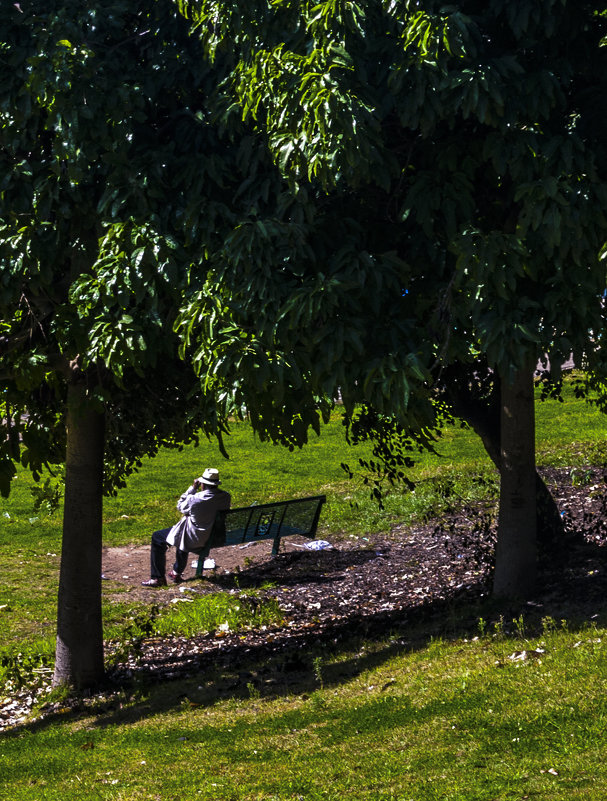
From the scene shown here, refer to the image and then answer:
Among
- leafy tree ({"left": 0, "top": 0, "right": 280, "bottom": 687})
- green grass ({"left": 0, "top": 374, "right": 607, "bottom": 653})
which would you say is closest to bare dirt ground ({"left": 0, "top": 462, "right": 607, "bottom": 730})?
green grass ({"left": 0, "top": 374, "right": 607, "bottom": 653})

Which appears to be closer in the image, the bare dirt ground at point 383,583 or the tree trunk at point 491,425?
the bare dirt ground at point 383,583

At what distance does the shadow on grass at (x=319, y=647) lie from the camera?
8.91 meters

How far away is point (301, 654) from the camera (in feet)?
33.9

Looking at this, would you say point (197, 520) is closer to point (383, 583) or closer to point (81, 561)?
point (383, 583)

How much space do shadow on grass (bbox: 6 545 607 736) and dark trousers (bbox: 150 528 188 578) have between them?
249 centimetres

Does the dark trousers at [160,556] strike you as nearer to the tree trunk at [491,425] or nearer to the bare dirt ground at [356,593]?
the bare dirt ground at [356,593]

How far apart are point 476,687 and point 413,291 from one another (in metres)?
2.85

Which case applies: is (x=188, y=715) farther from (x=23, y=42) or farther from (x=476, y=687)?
(x=23, y=42)

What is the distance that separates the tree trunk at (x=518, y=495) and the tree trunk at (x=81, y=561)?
394cm

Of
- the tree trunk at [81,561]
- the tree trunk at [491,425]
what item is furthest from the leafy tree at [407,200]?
the tree trunk at [491,425]

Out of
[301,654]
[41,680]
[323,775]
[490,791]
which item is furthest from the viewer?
[41,680]

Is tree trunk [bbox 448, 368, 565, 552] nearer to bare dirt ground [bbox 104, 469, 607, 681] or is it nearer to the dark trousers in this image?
bare dirt ground [bbox 104, 469, 607, 681]

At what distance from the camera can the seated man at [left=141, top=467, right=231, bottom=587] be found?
14281mm

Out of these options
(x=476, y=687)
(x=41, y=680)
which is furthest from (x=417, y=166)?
(x=41, y=680)
